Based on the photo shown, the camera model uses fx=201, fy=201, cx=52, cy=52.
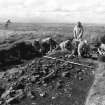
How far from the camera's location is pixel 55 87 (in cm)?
4234

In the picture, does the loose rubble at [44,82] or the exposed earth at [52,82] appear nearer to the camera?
the exposed earth at [52,82]

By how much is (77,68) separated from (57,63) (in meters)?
6.67

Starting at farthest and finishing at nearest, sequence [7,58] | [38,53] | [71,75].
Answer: [38,53] < [7,58] < [71,75]

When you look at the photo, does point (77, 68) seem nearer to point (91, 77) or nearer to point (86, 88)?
point (91, 77)

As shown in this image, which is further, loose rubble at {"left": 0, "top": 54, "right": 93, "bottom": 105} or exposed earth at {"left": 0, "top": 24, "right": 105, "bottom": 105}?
loose rubble at {"left": 0, "top": 54, "right": 93, "bottom": 105}

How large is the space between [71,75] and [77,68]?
545cm

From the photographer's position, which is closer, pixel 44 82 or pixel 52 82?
pixel 44 82

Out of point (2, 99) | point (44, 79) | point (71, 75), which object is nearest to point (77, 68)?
point (71, 75)

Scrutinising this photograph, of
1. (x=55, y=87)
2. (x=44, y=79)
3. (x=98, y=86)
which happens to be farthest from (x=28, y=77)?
(x=98, y=86)

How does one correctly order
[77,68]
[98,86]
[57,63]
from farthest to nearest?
1. [57,63]
2. [77,68]
3. [98,86]

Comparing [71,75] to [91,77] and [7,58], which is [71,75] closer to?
[91,77]

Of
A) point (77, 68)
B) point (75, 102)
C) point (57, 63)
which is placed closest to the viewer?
point (75, 102)

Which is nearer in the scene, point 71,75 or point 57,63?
point 71,75

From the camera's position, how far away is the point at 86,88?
42156 mm
